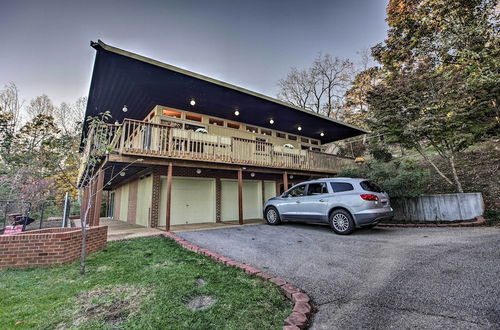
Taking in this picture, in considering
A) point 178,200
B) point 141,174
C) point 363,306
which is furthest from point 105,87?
point 363,306

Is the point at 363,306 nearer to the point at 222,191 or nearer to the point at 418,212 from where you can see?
the point at 418,212

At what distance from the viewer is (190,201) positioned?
1024cm

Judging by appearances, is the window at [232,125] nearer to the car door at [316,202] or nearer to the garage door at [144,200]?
the garage door at [144,200]

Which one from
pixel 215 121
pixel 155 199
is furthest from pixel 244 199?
pixel 155 199

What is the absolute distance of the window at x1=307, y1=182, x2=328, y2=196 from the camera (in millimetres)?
6908

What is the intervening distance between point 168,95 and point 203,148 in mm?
2708

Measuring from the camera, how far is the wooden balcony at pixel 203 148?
25.0ft

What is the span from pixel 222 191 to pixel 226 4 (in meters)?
10.4

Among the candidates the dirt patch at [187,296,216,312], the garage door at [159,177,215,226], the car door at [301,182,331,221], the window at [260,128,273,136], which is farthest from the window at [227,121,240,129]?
the dirt patch at [187,296,216,312]

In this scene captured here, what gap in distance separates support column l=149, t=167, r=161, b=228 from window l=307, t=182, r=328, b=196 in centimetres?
610

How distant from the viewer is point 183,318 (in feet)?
6.95

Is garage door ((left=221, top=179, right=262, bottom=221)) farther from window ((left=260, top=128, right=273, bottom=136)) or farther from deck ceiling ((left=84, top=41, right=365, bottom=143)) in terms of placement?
deck ceiling ((left=84, top=41, right=365, bottom=143))

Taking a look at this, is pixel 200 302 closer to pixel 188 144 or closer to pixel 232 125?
pixel 188 144

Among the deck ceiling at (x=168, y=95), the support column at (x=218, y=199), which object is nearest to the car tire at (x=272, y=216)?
the support column at (x=218, y=199)
